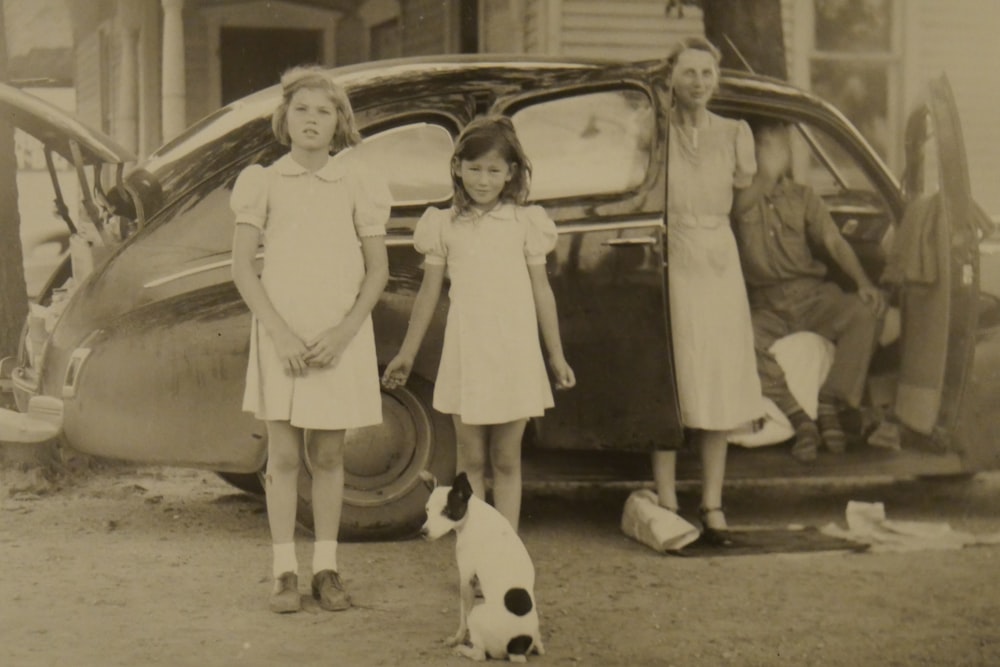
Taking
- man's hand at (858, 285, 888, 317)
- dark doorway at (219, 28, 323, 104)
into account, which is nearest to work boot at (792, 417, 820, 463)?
man's hand at (858, 285, 888, 317)

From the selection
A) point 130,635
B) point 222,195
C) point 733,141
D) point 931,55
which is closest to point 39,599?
point 130,635

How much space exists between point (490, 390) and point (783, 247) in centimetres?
177

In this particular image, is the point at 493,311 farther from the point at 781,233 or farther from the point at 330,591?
the point at 781,233

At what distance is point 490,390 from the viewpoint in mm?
4320

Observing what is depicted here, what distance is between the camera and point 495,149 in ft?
14.1

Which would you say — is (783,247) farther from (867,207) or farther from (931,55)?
(931,55)

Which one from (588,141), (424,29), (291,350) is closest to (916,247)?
(588,141)

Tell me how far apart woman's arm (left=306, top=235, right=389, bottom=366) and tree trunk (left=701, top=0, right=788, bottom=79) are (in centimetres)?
210

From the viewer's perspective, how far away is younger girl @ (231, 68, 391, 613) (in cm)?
418

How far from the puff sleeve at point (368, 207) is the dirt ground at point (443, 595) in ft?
3.65

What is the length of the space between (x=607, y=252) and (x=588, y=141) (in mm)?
415

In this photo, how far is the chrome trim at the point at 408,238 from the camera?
4.85 meters

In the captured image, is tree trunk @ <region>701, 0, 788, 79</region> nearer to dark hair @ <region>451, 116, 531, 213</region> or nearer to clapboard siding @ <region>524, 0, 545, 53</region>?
clapboard siding @ <region>524, 0, 545, 53</region>

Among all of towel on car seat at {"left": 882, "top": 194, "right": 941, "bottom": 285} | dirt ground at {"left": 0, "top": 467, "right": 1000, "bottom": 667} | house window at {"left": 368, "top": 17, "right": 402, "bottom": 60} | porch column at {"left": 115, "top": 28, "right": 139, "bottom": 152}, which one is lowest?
dirt ground at {"left": 0, "top": 467, "right": 1000, "bottom": 667}
